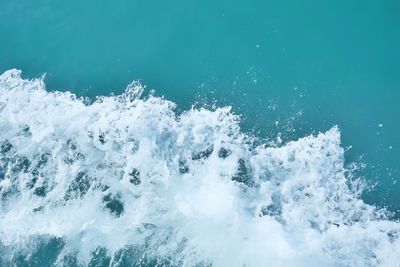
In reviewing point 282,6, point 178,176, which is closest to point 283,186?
point 178,176

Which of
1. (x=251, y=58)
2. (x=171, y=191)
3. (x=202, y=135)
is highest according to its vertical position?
(x=251, y=58)

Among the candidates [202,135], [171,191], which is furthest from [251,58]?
[171,191]

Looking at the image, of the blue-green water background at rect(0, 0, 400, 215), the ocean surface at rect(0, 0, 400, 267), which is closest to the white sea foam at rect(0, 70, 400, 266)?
the ocean surface at rect(0, 0, 400, 267)

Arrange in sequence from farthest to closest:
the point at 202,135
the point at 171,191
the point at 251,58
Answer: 1. the point at 251,58
2. the point at 202,135
3. the point at 171,191

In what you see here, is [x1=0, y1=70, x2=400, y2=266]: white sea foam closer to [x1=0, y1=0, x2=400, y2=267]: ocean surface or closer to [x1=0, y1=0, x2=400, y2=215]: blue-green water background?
[x1=0, y1=0, x2=400, y2=267]: ocean surface

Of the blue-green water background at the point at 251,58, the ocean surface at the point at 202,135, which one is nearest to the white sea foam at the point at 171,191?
the ocean surface at the point at 202,135

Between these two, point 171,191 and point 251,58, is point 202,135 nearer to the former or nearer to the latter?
point 171,191

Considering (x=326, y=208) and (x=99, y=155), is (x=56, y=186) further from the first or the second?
(x=326, y=208)
